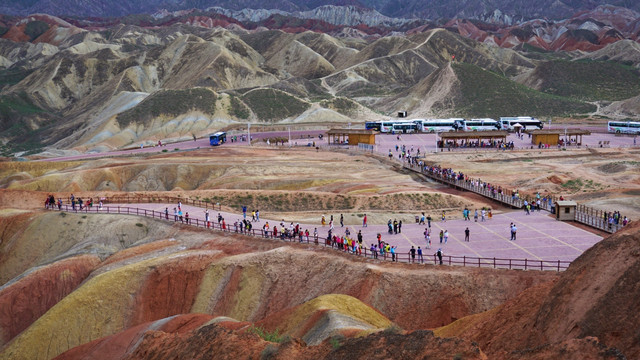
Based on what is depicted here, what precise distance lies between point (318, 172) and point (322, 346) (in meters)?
55.0

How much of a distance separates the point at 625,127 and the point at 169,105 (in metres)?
98.6

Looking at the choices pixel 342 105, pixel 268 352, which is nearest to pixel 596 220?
pixel 268 352

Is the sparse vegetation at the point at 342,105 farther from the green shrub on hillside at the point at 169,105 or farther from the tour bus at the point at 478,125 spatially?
the tour bus at the point at 478,125

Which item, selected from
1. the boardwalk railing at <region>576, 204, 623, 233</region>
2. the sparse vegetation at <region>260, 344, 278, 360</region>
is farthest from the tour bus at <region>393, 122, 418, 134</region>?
the sparse vegetation at <region>260, 344, 278, 360</region>

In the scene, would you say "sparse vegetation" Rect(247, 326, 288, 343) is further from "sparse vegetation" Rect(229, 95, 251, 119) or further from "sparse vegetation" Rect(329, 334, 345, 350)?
"sparse vegetation" Rect(229, 95, 251, 119)

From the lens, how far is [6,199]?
186 feet

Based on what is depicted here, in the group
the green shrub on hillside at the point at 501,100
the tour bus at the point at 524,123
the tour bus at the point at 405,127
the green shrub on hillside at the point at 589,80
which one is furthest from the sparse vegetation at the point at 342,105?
the green shrub on hillside at the point at 589,80

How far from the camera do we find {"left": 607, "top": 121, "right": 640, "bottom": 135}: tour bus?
355 feet

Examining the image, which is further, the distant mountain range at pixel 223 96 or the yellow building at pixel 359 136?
the distant mountain range at pixel 223 96

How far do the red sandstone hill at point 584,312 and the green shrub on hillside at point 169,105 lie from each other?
12296 cm

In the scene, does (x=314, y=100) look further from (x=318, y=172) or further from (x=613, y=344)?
(x=613, y=344)

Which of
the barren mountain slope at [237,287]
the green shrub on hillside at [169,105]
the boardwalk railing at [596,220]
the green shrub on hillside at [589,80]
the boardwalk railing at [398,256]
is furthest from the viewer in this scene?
the green shrub on hillside at [589,80]

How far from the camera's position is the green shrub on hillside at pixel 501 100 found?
141250mm

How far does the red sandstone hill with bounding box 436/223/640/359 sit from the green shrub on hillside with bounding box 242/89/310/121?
124m
